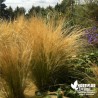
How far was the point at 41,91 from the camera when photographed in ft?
15.5

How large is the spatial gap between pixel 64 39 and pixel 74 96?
3.61 feet

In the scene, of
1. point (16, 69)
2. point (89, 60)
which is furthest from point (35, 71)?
point (89, 60)

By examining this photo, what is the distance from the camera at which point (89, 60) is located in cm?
603

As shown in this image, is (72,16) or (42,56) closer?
(42,56)

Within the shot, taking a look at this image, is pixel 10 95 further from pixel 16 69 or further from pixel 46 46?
pixel 46 46

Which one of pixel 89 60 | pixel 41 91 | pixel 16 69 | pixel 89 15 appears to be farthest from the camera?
pixel 89 15

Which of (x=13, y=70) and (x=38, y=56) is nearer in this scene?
(x=13, y=70)

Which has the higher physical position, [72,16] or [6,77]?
[72,16]

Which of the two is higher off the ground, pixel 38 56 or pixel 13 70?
pixel 38 56

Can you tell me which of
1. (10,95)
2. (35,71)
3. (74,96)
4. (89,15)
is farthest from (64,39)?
(89,15)

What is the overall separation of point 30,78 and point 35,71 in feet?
0.39

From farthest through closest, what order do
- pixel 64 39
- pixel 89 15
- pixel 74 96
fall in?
pixel 89 15, pixel 64 39, pixel 74 96

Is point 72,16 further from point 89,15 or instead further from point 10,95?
point 10,95

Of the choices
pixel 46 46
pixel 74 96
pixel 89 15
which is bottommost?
pixel 74 96
